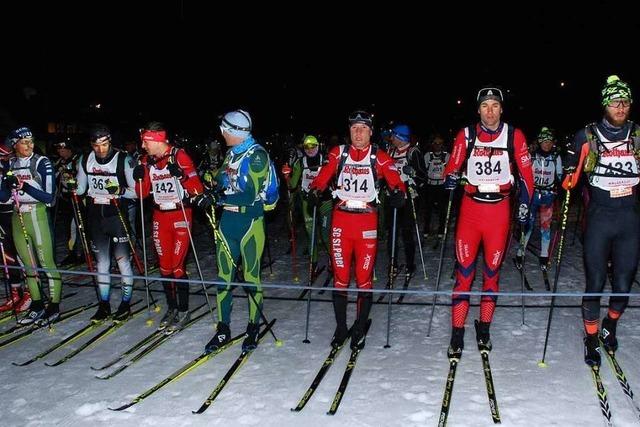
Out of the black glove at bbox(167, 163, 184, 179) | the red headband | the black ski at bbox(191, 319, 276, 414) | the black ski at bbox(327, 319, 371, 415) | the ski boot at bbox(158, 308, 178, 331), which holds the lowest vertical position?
the black ski at bbox(191, 319, 276, 414)

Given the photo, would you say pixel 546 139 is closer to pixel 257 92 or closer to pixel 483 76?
pixel 257 92

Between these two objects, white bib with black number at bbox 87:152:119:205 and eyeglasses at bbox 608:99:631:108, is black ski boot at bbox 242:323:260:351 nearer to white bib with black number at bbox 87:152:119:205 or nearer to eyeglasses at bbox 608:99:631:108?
white bib with black number at bbox 87:152:119:205

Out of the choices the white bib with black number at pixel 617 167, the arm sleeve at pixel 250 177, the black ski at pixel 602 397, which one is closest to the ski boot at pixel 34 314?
the arm sleeve at pixel 250 177

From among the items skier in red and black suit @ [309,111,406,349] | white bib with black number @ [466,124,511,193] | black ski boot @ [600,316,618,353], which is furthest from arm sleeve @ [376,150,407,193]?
black ski boot @ [600,316,618,353]

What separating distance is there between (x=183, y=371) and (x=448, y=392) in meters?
2.34

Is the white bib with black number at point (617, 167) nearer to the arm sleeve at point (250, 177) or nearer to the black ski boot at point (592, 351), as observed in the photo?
the black ski boot at point (592, 351)

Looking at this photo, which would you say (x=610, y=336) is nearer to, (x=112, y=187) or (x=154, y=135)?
(x=154, y=135)

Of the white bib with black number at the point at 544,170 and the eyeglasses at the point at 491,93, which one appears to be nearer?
the eyeglasses at the point at 491,93

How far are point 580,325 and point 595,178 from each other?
79.4 inches

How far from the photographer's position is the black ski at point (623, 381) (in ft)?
13.3

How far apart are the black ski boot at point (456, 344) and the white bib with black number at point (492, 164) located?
1398 millimetres

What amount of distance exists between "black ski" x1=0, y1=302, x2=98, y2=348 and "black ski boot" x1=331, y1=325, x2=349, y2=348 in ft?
11.0

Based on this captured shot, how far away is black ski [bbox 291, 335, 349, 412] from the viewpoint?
4.25 meters

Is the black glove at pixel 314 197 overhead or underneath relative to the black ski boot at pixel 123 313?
overhead
